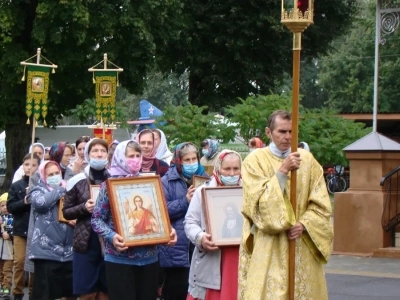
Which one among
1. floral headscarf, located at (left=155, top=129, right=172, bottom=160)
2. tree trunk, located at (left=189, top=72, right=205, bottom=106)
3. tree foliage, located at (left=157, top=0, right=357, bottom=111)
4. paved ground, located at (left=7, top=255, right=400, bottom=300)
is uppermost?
tree foliage, located at (left=157, top=0, right=357, bottom=111)

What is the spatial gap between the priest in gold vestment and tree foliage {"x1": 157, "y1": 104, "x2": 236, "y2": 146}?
12.9 m

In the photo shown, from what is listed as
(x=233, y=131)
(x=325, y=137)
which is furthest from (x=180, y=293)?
(x=325, y=137)

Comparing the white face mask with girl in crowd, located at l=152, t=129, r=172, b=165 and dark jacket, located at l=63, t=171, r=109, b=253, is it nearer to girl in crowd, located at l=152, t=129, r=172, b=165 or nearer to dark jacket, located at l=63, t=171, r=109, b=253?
dark jacket, located at l=63, t=171, r=109, b=253

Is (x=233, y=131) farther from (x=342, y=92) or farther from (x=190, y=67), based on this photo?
(x=342, y=92)

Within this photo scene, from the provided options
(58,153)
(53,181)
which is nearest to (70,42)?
(58,153)

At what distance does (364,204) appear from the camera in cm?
1595

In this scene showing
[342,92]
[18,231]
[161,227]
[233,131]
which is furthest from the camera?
[342,92]

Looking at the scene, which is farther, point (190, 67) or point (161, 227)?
point (190, 67)

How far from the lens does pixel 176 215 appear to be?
8.88 m

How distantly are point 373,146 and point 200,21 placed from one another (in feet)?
70.8

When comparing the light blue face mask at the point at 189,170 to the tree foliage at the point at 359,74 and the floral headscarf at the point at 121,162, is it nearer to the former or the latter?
the floral headscarf at the point at 121,162

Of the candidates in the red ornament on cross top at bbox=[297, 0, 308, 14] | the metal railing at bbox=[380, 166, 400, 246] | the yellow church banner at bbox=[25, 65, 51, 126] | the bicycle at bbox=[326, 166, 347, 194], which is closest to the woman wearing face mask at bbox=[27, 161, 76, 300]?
the red ornament on cross top at bbox=[297, 0, 308, 14]

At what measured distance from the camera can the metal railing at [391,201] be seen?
51.5 ft

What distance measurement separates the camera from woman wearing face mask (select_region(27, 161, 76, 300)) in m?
9.79
